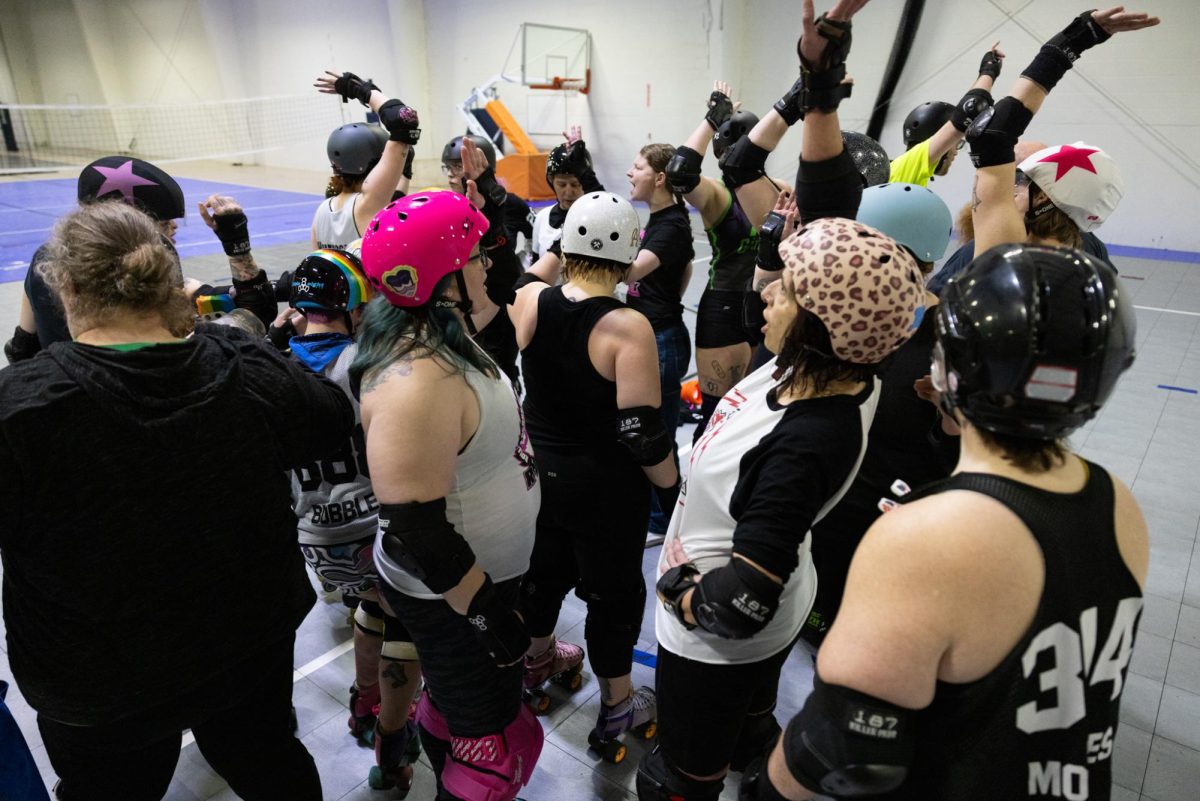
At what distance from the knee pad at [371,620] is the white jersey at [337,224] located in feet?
5.81

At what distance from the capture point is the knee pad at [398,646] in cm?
227

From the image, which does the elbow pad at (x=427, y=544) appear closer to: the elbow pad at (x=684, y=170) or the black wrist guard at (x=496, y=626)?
the black wrist guard at (x=496, y=626)

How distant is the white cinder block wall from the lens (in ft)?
34.1

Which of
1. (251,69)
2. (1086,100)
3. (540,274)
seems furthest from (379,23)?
(540,274)

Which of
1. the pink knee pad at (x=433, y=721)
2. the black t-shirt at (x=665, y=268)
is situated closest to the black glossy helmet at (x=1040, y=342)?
the pink knee pad at (x=433, y=721)

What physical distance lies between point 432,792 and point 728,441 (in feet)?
5.62

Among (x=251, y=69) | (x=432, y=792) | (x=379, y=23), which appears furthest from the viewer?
(x=251, y=69)

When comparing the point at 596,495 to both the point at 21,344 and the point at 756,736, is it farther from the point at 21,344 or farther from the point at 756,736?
the point at 21,344

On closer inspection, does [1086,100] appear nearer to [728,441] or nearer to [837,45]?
[837,45]

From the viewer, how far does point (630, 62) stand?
15.0 metres

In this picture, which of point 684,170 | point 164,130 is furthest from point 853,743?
point 164,130

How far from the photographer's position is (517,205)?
187 inches

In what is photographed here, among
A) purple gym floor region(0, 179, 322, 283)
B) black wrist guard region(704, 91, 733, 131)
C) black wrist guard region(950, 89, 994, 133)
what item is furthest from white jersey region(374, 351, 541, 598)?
purple gym floor region(0, 179, 322, 283)

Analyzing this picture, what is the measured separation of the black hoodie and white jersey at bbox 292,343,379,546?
0.54m
